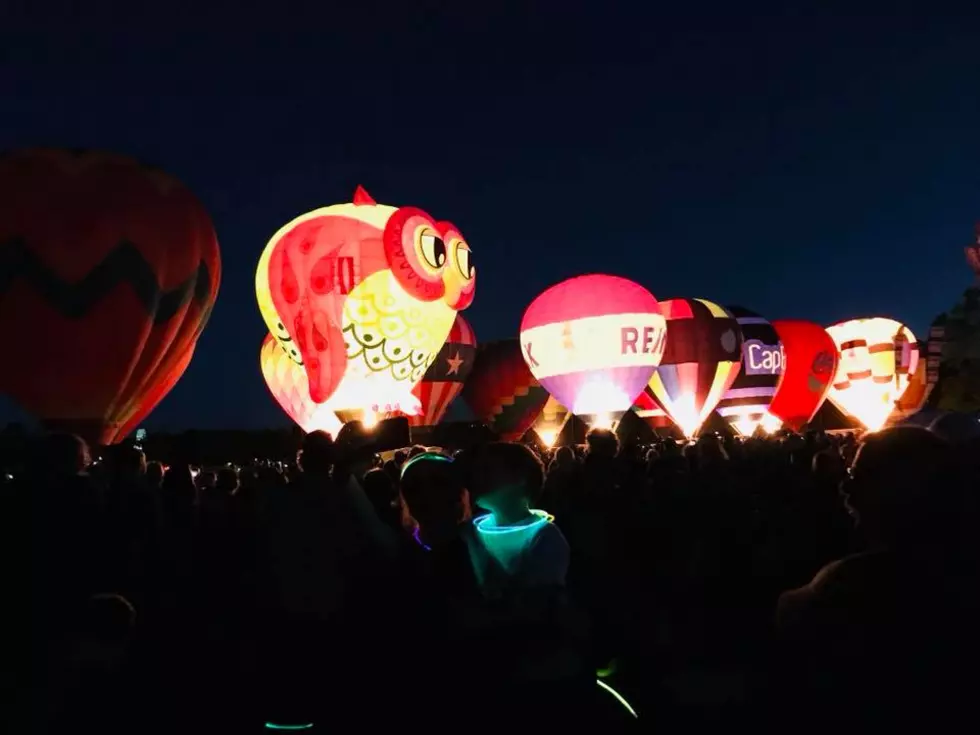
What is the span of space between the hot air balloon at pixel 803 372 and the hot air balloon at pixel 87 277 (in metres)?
17.0

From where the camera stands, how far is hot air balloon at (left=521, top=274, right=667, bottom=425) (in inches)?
671

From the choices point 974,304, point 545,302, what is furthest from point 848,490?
point 974,304

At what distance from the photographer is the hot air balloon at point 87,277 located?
11117 millimetres

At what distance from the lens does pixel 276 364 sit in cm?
2067

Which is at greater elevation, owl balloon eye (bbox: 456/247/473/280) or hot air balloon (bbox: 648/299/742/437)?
owl balloon eye (bbox: 456/247/473/280)

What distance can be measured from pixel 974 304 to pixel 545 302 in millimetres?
20142

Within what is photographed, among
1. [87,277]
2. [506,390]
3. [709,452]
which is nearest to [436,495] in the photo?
[709,452]

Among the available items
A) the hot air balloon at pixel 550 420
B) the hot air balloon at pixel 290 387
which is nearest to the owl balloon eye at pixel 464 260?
the hot air balloon at pixel 290 387

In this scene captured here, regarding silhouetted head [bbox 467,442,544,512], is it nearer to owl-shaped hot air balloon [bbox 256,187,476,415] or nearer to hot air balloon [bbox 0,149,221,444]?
hot air balloon [bbox 0,149,221,444]

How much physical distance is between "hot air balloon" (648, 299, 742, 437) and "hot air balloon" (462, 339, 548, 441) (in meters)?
5.67

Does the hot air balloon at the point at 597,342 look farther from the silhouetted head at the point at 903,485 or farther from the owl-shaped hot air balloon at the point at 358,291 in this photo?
the silhouetted head at the point at 903,485

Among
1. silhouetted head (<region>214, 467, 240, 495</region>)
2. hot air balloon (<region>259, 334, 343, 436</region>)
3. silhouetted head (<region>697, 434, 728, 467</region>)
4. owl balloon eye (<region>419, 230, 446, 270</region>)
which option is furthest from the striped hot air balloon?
silhouetted head (<region>214, 467, 240, 495</region>)

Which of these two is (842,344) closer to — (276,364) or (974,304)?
(974,304)

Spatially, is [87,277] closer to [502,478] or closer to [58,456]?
[58,456]
